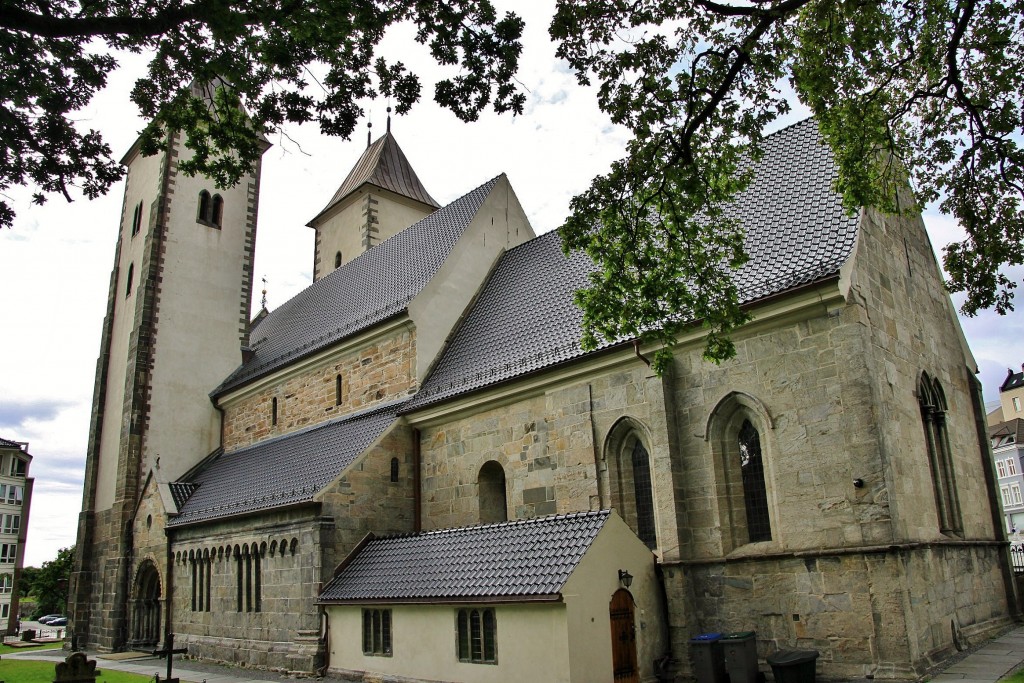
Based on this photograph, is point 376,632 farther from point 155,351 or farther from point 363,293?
point 155,351

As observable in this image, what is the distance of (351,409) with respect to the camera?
2073cm

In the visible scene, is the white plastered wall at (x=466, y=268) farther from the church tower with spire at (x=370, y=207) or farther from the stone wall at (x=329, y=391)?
the church tower with spire at (x=370, y=207)

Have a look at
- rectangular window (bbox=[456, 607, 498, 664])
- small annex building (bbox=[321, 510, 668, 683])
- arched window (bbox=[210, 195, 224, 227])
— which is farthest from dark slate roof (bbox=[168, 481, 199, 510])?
rectangular window (bbox=[456, 607, 498, 664])

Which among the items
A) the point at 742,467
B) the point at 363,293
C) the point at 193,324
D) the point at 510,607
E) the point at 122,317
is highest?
the point at 122,317

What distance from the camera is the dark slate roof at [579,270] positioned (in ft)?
43.0

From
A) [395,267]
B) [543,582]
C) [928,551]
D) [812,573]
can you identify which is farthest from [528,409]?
[395,267]

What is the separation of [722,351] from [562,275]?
27.6ft

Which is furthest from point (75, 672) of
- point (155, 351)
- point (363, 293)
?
point (155, 351)

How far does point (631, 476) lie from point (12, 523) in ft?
186

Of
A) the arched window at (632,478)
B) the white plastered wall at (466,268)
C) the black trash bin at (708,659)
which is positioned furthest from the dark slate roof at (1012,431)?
the black trash bin at (708,659)

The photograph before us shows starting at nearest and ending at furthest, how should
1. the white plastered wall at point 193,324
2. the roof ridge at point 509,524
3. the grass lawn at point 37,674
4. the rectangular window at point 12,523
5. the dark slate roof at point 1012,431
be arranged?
the roof ridge at point 509,524 → the grass lawn at point 37,674 → the white plastered wall at point 193,324 → the rectangular window at point 12,523 → the dark slate roof at point 1012,431

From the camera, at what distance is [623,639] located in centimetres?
1204

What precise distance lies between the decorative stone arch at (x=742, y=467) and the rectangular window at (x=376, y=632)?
20.4ft

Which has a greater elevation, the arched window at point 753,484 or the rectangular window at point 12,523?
the rectangular window at point 12,523
